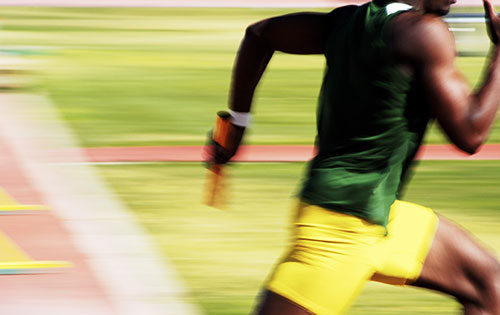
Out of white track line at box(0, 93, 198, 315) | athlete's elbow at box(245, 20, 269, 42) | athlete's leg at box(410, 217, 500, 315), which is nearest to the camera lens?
athlete's leg at box(410, 217, 500, 315)

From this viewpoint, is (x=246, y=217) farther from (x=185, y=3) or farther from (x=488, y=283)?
A: (x=185, y=3)

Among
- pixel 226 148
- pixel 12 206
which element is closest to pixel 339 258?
pixel 226 148

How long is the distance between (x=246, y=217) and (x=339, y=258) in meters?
3.85

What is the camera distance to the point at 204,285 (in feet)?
18.6

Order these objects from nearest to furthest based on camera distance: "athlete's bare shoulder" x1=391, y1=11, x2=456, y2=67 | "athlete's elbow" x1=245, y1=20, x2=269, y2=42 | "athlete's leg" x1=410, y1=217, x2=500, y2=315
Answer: "athlete's bare shoulder" x1=391, y1=11, x2=456, y2=67
"athlete's leg" x1=410, y1=217, x2=500, y2=315
"athlete's elbow" x1=245, y1=20, x2=269, y2=42

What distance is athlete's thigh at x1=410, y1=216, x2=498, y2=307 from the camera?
3.51m

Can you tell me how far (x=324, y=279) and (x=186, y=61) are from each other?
12.9 metres

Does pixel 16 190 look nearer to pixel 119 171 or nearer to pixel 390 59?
pixel 119 171

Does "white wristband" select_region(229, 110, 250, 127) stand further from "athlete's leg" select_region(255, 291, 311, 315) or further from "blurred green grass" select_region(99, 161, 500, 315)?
"blurred green grass" select_region(99, 161, 500, 315)

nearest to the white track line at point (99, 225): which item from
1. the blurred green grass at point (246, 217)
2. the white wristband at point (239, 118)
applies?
the blurred green grass at point (246, 217)

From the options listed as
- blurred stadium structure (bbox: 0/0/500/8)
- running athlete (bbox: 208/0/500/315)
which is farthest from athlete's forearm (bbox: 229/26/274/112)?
blurred stadium structure (bbox: 0/0/500/8)

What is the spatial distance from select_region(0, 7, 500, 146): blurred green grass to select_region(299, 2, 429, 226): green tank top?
6.45 metres

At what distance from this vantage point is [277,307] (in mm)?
3291

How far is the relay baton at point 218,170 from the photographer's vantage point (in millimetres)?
3898
